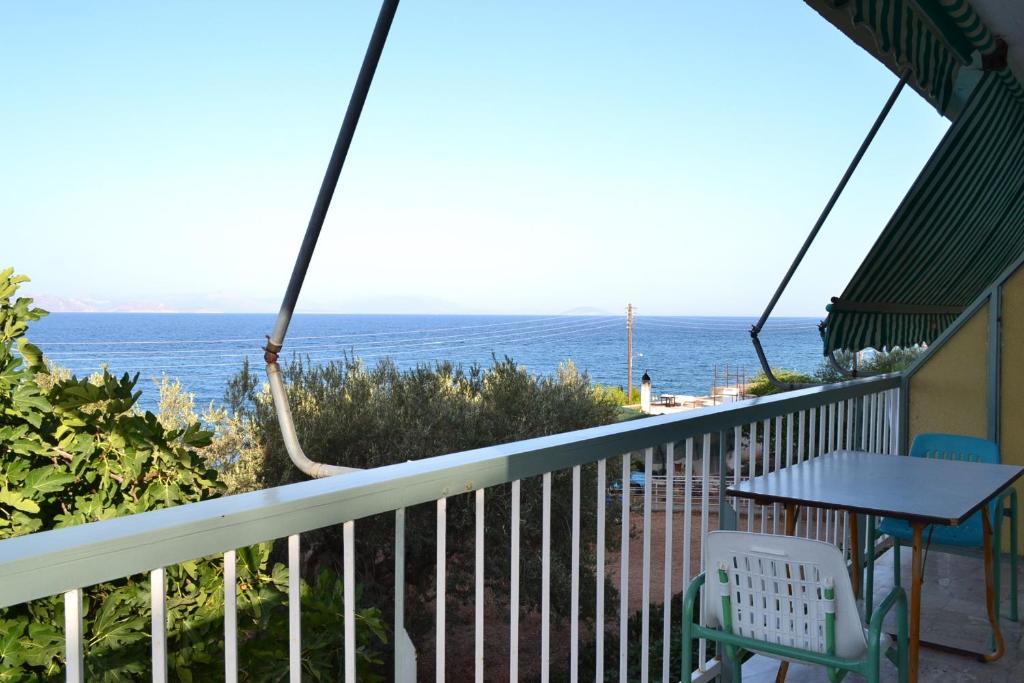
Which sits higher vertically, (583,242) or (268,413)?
(583,242)

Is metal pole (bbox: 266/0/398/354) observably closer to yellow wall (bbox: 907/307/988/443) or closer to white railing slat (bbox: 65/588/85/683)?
white railing slat (bbox: 65/588/85/683)

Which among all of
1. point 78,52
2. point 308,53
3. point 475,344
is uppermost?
point 78,52

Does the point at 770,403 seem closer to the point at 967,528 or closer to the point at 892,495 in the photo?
the point at 892,495

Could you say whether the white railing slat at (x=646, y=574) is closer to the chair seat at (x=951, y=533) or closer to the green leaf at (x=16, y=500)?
the chair seat at (x=951, y=533)

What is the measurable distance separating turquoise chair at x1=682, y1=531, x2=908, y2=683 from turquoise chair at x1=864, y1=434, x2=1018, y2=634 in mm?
1118

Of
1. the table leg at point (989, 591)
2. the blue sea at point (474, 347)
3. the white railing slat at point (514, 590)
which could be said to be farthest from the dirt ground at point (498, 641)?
the blue sea at point (474, 347)

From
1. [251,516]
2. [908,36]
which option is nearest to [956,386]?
[908,36]

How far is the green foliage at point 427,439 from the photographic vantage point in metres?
8.54

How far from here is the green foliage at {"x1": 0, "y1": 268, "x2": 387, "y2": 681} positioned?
1.60m

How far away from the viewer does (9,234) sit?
41.2 m

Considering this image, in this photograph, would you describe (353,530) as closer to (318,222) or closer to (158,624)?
(158,624)

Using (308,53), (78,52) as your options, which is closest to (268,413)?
(308,53)

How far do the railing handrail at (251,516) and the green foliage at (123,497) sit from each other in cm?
34

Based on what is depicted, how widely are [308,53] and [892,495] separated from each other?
89.5 ft
